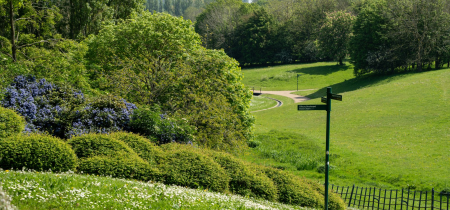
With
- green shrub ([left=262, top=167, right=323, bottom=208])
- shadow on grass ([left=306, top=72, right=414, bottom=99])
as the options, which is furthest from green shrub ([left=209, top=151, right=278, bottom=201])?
shadow on grass ([left=306, top=72, right=414, bottom=99])

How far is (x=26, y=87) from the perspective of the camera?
45.1 ft

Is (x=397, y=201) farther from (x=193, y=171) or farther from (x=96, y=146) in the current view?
(x=96, y=146)

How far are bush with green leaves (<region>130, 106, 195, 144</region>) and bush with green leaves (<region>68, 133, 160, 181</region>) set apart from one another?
12.1 feet

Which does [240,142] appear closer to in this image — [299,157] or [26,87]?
[299,157]

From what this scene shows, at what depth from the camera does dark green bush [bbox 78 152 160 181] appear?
362 inches

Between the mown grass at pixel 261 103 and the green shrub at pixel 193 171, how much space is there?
4355 centimetres

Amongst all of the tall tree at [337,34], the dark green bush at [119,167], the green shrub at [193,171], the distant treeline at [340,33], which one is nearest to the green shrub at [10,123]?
the dark green bush at [119,167]

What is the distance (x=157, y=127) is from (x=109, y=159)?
4.81 meters

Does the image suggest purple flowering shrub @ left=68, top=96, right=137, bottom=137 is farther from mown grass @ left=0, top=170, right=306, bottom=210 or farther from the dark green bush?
mown grass @ left=0, top=170, right=306, bottom=210

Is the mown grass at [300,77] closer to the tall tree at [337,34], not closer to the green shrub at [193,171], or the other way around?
the tall tree at [337,34]

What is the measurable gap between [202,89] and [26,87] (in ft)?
28.9

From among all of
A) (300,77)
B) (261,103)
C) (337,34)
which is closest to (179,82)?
(261,103)

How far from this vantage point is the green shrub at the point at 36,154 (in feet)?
27.3

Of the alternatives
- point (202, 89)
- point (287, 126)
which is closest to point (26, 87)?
point (202, 89)
